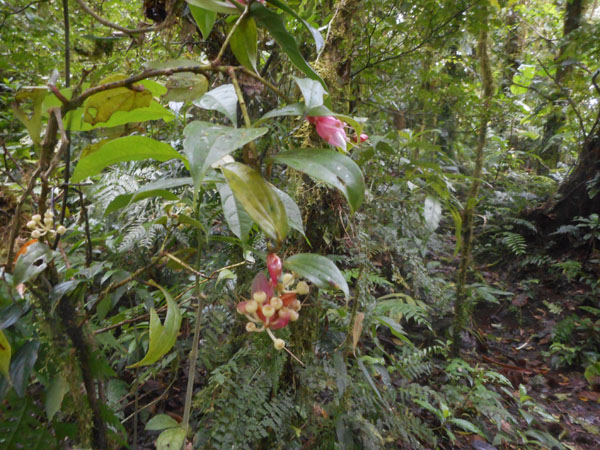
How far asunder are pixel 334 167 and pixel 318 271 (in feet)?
0.40

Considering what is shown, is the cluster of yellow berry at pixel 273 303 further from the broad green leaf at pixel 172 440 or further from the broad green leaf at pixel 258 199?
the broad green leaf at pixel 172 440

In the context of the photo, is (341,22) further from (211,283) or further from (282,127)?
(211,283)

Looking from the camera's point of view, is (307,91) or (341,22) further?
(341,22)

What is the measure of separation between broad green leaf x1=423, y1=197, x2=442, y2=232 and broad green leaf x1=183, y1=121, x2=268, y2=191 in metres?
Answer: 0.56

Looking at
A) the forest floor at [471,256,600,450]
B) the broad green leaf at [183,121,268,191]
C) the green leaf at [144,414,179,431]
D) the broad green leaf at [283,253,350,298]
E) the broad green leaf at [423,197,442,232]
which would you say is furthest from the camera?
the forest floor at [471,256,600,450]

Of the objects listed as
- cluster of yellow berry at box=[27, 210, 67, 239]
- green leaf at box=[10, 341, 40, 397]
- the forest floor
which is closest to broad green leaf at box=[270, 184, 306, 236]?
cluster of yellow berry at box=[27, 210, 67, 239]

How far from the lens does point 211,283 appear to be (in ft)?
2.46

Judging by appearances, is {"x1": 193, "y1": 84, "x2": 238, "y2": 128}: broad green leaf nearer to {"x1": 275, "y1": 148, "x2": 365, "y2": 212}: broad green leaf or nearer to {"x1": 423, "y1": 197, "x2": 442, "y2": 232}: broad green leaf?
{"x1": 275, "y1": 148, "x2": 365, "y2": 212}: broad green leaf

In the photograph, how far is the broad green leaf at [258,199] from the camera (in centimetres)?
29

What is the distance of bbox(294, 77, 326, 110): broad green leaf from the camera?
0.32m

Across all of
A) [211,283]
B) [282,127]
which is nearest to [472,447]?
[211,283]

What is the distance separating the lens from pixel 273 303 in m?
0.38

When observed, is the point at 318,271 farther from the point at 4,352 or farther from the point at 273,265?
the point at 4,352

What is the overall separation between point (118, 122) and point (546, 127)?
422cm
